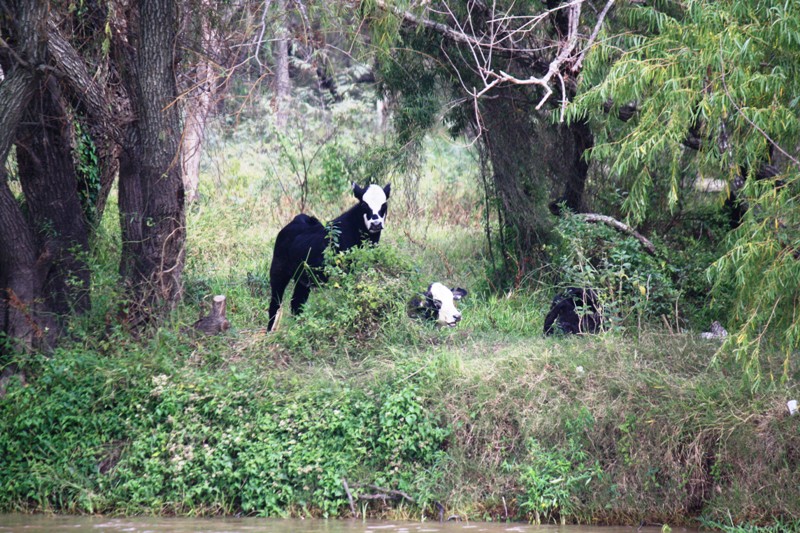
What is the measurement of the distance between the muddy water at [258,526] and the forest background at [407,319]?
0.14m

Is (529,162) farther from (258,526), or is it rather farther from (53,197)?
(258,526)

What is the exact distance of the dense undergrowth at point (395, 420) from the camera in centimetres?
701

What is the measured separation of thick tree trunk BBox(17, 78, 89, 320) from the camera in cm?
909

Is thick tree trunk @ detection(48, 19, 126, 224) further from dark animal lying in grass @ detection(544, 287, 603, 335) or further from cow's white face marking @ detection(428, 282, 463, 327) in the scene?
dark animal lying in grass @ detection(544, 287, 603, 335)

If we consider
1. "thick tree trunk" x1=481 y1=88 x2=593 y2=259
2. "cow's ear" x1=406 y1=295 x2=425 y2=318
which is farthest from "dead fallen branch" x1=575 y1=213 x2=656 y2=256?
"cow's ear" x1=406 y1=295 x2=425 y2=318

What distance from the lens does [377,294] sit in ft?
28.4

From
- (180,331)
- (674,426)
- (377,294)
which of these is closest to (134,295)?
(180,331)

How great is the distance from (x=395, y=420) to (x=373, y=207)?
294 centimetres

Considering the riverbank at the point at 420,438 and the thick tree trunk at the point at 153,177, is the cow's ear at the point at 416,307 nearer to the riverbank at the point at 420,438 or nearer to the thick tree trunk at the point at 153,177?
the riverbank at the point at 420,438

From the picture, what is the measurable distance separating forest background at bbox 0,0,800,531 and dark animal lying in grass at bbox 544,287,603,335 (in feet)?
0.78

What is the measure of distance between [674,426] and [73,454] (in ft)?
15.9

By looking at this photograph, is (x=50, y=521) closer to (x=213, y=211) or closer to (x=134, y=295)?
(x=134, y=295)

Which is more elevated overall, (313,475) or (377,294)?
(377,294)

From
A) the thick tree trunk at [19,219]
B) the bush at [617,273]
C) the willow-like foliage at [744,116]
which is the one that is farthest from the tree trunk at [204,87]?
the willow-like foliage at [744,116]
